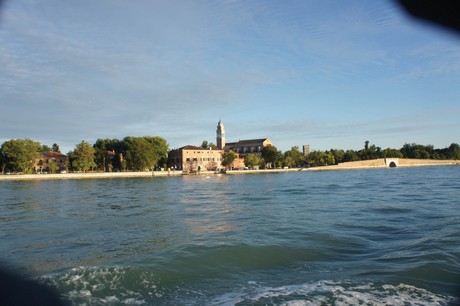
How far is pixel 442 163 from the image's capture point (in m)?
138

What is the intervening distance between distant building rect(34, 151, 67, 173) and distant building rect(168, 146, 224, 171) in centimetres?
2852

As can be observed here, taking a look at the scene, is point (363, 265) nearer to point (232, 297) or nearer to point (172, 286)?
point (232, 297)

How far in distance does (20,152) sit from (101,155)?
23.3 meters

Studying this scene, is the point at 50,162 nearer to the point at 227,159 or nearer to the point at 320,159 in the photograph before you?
the point at 227,159

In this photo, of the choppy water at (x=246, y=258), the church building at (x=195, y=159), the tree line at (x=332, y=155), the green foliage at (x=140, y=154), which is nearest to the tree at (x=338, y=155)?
the tree line at (x=332, y=155)

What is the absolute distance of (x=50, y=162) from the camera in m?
82.4

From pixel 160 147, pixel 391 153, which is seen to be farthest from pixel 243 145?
pixel 391 153

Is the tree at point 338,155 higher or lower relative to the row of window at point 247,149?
lower

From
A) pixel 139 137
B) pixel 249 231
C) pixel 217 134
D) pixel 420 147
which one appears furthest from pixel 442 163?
pixel 249 231

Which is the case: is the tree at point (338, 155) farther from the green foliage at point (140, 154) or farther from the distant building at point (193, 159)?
the green foliage at point (140, 154)

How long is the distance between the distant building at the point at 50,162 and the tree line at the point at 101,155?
3.80ft

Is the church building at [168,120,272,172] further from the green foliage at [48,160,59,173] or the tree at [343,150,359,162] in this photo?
the tree at [343,150,359,162]

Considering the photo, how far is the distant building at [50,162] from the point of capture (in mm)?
82725

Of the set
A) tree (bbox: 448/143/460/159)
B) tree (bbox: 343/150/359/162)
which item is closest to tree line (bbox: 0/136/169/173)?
tree (bbox: 343/150/359/162)
